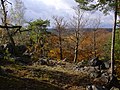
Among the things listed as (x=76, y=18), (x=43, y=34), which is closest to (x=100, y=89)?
(x=76, y=18)

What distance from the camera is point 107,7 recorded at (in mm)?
23297

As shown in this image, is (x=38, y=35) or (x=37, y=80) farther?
(x=38, y=35)

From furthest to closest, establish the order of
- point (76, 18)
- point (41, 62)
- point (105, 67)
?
point (76, 18)
point (105, 67)
point (41, 62)

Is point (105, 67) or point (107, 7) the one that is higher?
point (107, 7)

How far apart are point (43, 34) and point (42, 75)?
25947 millimetres

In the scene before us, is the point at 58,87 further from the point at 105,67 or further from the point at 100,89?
the point at 105,67

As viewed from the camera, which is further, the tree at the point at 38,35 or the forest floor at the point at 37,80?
the tree at the point at 38,35

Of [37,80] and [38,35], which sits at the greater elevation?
[38,35]

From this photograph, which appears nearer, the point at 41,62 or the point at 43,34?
the point at 41,62

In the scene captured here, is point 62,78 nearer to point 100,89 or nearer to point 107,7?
point 100,89

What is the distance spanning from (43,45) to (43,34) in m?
3.53

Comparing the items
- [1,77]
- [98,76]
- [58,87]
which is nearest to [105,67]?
[98,76]

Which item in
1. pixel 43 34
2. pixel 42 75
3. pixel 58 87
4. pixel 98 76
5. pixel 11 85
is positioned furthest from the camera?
pixel 43 34

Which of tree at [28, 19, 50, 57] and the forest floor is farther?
tree at [28, 19, 50, 57]
